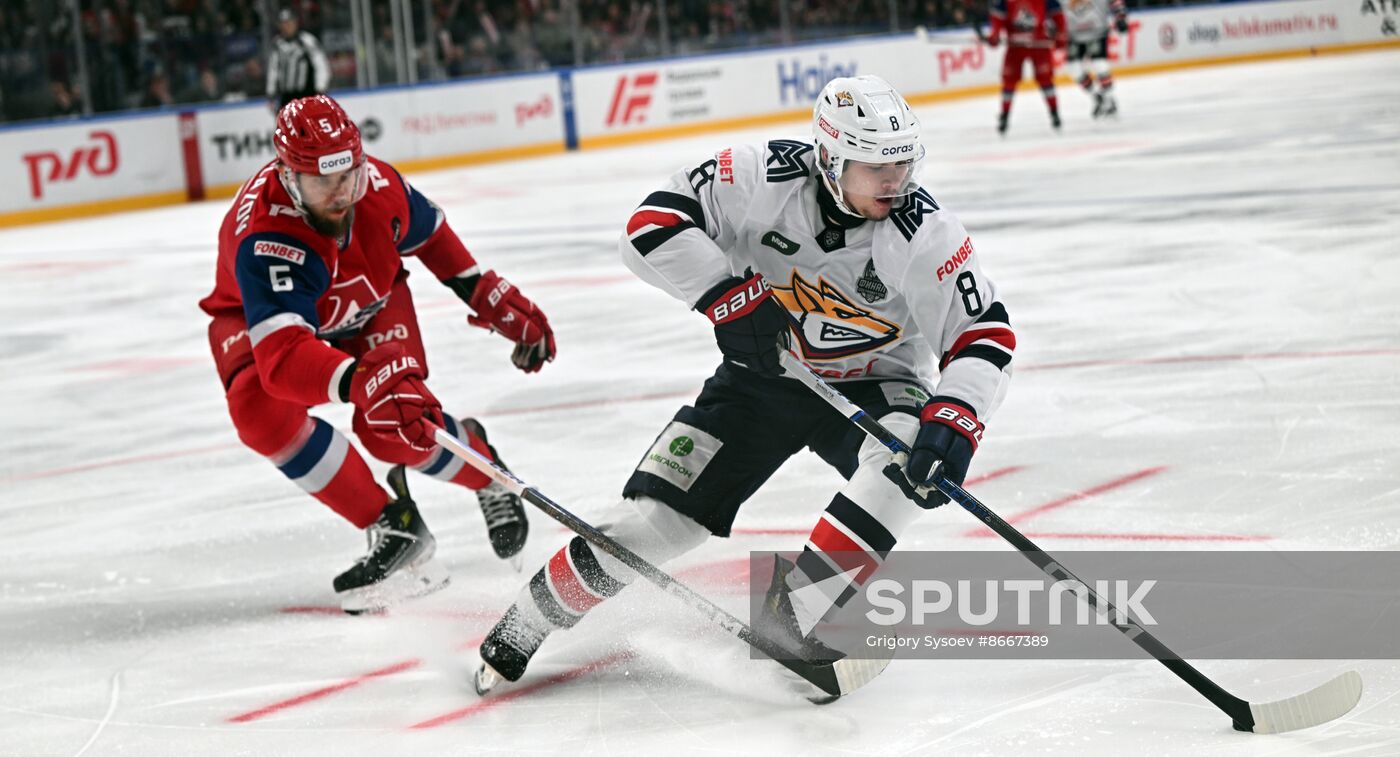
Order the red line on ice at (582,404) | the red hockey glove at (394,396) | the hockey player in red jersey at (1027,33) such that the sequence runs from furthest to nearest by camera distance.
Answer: the hockey player in red jersey at (1027,33), the red line on ice at (582,404), the red hockey glove at (394,396)

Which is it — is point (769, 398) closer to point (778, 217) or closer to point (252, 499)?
point (778, 217)

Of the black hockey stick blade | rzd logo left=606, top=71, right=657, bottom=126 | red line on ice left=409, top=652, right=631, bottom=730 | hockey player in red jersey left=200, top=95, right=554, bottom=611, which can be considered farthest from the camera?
rzd logo left=606, top=71, right=657, bottom=126

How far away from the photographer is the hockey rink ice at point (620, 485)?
2.60 m

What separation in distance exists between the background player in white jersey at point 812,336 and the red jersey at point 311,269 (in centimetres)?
63

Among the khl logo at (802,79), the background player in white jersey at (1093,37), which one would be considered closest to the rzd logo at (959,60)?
the khl logo at (802,79)

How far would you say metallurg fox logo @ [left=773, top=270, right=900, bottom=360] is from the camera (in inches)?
109

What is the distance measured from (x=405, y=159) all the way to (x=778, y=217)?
38.1 feet

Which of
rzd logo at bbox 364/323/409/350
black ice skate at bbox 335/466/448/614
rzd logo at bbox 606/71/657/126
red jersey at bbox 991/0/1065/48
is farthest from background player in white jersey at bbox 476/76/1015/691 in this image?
rzd logo at bbox 606/71/657/126

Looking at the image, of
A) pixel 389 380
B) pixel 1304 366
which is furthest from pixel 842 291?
pixel 1304 366

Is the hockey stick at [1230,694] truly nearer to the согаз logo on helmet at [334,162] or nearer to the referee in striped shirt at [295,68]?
the согаз logo on helmet at [334,162]

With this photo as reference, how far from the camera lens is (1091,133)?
12586 mm

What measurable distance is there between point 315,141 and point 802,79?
13984 millimetres

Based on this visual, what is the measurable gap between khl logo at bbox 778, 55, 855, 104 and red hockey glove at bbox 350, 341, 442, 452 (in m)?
13.9

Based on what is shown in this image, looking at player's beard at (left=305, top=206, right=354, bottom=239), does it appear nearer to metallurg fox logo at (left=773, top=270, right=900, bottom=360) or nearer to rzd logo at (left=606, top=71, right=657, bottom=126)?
metallurg fox logo at (left=773, top=270, right=900, bottom=360)
